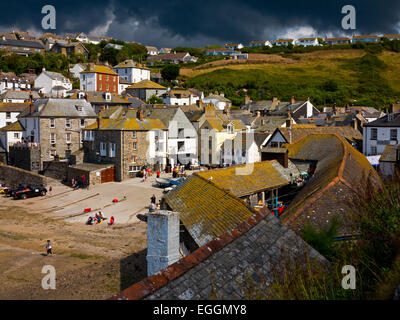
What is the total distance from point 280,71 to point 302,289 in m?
127

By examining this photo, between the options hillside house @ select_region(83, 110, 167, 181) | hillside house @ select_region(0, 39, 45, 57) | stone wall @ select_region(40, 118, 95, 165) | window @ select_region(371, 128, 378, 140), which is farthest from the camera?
hillside house @ select_region(0, 39, 45, 57)

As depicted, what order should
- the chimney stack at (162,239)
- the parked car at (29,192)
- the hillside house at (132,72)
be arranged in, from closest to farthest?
1. the chimney stack at (162,239)
2. the parked car at (29,192)
3. the hillside house at (132,72)

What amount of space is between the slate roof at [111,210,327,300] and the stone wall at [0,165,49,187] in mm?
38989

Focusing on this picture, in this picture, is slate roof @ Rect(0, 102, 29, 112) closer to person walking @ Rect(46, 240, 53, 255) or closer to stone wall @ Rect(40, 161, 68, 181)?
stone wall @ Rect(40, 161, 68, 181)

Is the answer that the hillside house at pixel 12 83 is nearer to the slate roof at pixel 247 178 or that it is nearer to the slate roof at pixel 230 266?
the slate roof at pixel 247 178

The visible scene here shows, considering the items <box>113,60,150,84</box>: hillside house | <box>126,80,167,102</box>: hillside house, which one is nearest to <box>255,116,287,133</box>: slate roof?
<box>126,80,167,102</box>: hillside house

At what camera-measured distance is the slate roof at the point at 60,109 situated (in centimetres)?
5116

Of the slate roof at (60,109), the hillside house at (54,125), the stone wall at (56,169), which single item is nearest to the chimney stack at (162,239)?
the stone wall at (56,169)

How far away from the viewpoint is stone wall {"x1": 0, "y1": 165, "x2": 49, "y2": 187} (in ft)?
142

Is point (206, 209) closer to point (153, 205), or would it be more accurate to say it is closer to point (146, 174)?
point (153, 205)

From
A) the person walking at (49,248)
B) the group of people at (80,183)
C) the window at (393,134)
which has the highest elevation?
the window at (393,134)

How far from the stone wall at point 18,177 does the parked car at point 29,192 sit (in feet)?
11.8

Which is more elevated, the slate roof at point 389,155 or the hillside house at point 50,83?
the hillside house at point 50,83
